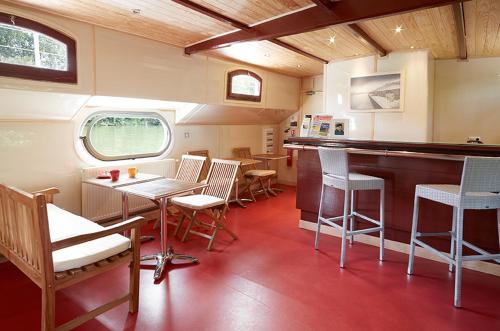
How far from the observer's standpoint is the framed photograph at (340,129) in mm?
3852

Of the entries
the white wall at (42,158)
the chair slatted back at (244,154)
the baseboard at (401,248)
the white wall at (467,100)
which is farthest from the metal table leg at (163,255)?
the white wall at (467,100)

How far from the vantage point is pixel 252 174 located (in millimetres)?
5703

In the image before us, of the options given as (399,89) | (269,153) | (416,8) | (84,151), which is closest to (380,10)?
(416,8)

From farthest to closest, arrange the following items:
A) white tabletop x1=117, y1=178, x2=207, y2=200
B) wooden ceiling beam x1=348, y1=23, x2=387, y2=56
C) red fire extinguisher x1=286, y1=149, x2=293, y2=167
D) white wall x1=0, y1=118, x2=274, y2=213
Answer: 1. red fire extinguisher x1=286, y1=149, x2=293, y2=167
2. wooden ceiling beam x1=348, y1=23, x2=387, y2=56
3. white wall x1=0, y1=118, x2=274, y2=213
4. white tabletop x1=117, y1=178, x2=207, y2=200

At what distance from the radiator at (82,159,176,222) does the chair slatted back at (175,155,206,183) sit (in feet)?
1.79

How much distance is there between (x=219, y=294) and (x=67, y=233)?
1.19 meters

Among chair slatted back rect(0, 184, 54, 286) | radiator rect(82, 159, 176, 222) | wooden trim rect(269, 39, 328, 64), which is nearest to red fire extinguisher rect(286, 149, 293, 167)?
wooden trim rect(269, 39, 328, 64)

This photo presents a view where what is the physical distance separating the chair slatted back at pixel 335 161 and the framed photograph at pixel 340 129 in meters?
0.73

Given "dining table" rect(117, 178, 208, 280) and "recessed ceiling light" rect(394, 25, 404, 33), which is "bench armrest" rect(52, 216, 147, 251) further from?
"recessed ceiling light" rect(394, 25, 404, 33)

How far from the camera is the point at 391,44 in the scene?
4.16 m

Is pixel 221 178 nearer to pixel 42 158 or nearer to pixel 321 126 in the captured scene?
pixel 321 126

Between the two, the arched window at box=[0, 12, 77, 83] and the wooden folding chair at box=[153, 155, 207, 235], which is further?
the wooden folding chair at box=[153, 155, 207, 235]

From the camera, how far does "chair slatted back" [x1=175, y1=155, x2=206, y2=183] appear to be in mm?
3908

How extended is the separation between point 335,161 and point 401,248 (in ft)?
3.98
